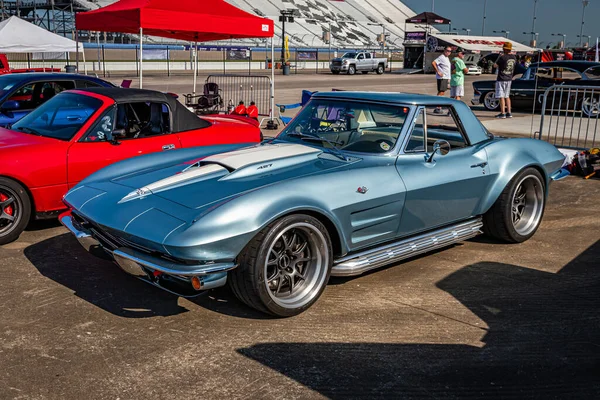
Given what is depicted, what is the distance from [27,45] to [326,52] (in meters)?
39.6

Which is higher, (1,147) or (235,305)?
(1,147)

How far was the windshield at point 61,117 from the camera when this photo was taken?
6.04 m

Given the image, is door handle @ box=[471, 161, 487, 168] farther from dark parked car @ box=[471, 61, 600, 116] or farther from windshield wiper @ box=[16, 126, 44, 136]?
dark parked car @ box=[471, 61, 600, 116]

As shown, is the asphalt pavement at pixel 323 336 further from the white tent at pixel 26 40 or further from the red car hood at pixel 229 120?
the white tent at pixel 26 40

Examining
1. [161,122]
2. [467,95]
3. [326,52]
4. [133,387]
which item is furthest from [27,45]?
[326,52]

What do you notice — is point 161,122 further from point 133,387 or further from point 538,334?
point 538,334

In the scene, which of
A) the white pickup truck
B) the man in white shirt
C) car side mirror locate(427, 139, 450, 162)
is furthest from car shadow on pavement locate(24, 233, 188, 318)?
the white pickup truck

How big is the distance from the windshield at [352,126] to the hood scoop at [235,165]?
30cm

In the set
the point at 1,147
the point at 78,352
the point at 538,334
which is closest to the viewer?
the point at 78,352

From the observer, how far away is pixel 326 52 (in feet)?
181

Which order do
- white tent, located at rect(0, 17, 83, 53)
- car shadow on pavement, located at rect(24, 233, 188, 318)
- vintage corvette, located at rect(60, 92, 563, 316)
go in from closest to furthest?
vintage corvette, located at rect(60, 92, 563, 316)
car shadow on pavement, located at rect(24, 233, 188, 318)
white tent, located at rect(0, 17, 83, 53)

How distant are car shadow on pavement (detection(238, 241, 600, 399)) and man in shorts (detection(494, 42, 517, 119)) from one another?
1110 centimetres

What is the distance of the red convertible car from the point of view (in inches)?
214

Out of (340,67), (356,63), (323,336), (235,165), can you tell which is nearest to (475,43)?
(356,63)
